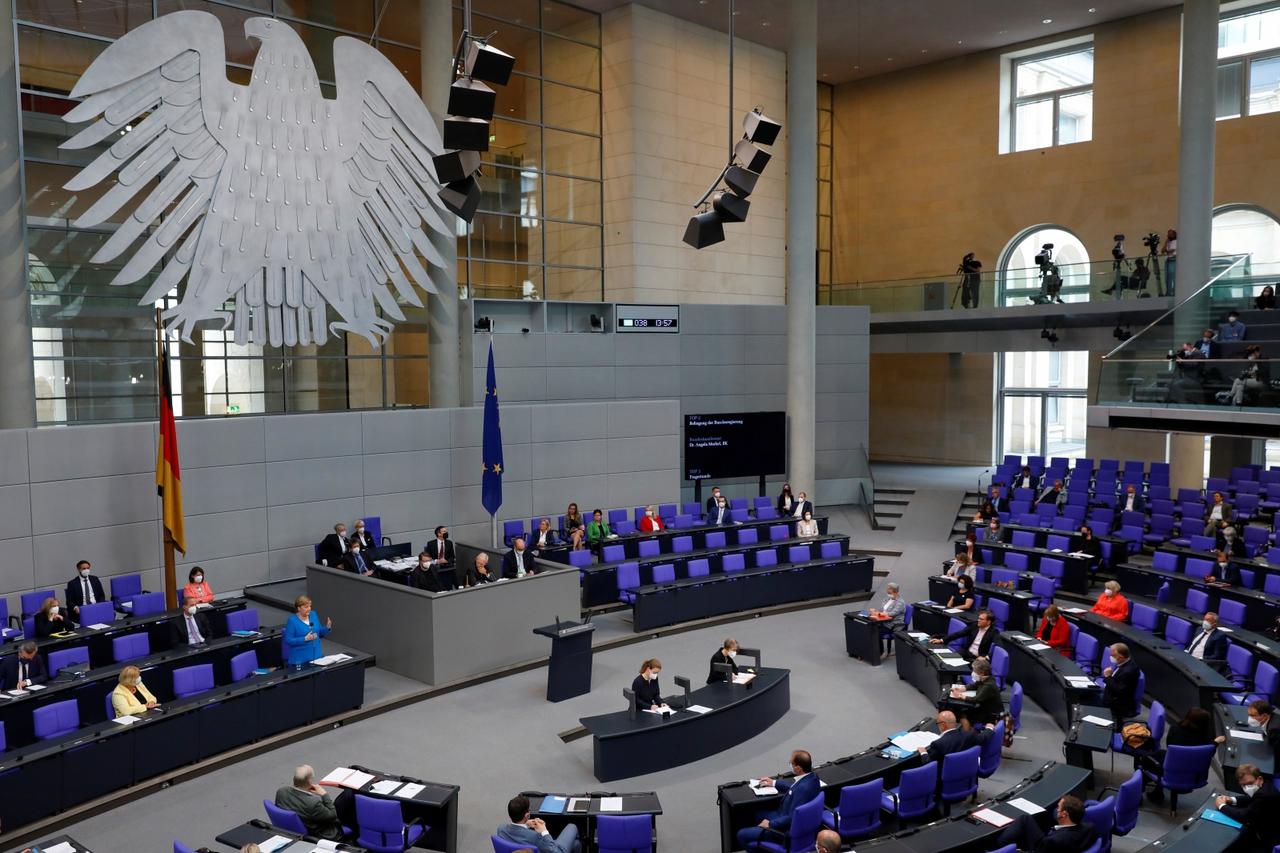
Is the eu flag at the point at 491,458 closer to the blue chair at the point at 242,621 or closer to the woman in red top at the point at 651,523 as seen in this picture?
the woman in red top at the point at 651,523

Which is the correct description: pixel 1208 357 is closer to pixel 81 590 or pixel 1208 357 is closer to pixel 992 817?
pixel 992 817

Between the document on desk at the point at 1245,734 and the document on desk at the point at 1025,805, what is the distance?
8.01ft

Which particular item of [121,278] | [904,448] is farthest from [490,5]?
[904,448]

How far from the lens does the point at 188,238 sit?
14039mm

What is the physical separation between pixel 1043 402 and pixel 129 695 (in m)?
24.2

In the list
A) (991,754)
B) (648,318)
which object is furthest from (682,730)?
(648,318)

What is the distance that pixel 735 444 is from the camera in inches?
850

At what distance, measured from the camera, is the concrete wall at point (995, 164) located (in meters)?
22.8

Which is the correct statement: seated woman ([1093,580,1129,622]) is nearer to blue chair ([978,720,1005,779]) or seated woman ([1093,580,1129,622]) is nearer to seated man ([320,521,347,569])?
blue chair ([978,720,1005,779])

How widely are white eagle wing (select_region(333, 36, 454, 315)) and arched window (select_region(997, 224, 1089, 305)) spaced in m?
13.0

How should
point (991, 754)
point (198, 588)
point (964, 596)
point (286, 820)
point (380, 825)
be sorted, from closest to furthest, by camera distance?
point (286, 820) → point (380, 825) → point (991, 754) → point (198, 588) → point (964, 596)

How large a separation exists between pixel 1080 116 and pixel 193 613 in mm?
23719

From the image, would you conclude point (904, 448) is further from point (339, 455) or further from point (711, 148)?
point (339, 455)

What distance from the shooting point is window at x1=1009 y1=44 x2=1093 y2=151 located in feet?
81.6
